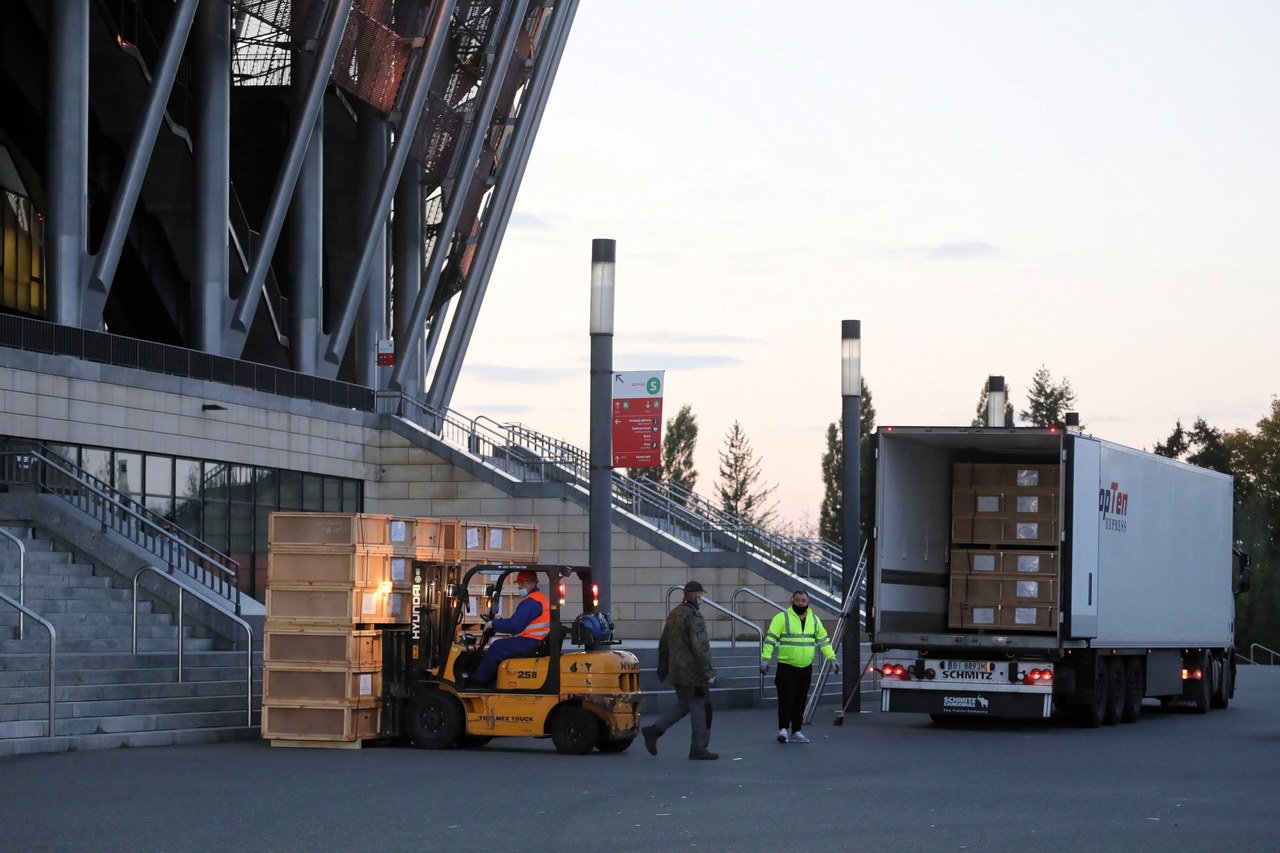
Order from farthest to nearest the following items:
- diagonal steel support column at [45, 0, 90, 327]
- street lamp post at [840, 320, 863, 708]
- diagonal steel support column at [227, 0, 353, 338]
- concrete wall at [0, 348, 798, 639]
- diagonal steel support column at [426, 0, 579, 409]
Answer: diagonal steel support column at [426, 0, 579, 409] → diagonal steel support column at [227, 0, 353, 338] → diagonal steel support column at [45, 0, 90, 327] → concrete wall at [0, 348, 798, 639] → street lamp post at [840, 320, 863, 708]

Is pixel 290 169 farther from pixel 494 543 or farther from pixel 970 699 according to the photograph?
pixel 970 699

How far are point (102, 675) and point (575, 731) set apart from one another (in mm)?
4738

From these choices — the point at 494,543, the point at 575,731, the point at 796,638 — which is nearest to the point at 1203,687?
the point at 796,638

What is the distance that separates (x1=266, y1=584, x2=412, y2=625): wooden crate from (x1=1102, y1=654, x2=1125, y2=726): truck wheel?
9.38 meters

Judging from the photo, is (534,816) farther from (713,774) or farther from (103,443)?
(103,443)

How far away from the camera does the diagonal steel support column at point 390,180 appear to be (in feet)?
136

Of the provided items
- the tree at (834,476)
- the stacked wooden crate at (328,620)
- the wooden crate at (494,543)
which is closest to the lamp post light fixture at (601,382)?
the wooden crate at (494,543)

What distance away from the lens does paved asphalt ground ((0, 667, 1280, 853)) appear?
11.5m

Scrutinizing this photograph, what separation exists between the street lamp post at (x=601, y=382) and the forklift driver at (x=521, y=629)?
8.36 ft

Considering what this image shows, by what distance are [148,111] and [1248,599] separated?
2429 inches

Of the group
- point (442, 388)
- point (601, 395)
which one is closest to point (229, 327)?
point (442, 388)

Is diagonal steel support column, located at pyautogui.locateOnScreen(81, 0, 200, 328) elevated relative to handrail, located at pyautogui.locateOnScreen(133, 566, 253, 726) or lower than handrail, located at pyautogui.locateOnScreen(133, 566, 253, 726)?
elevated

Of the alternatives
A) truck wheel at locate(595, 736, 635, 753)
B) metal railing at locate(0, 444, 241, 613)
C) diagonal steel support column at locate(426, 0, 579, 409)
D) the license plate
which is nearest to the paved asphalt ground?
truck wheel at locate(595, 736, 635, 753)

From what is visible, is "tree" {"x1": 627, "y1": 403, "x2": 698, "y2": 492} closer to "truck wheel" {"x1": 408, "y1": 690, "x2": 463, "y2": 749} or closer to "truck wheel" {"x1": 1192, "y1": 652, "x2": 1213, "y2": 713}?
"truck wheel" {"x1": 1192, "y1": 652, "x2": 1213, "y2": 713}
